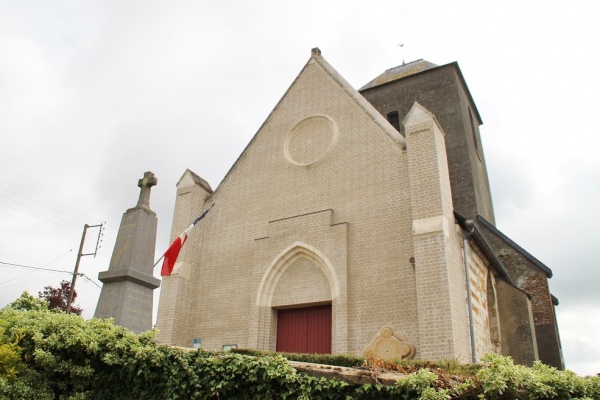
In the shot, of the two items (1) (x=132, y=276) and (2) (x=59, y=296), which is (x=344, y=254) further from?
(2) (x=59, y=296)

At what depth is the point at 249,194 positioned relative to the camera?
14.7 metres

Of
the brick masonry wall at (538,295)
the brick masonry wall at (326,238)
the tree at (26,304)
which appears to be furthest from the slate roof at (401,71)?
the tree at (26,304)

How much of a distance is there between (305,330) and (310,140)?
18.6 ft

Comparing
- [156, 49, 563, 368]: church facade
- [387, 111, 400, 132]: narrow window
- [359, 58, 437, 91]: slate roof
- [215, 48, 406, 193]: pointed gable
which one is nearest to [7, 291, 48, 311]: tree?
[156, 49, 563, 368]: church facade

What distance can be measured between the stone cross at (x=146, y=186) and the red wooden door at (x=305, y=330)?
460 cm

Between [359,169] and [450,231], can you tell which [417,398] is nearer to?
[450,231]

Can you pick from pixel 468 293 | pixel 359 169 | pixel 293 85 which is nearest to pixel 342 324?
pixel 468 293

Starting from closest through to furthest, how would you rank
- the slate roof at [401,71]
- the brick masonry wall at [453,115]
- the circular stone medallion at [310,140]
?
the circular stone medallion at [310,140] → the brick masonry wall at [453,115] → the slate roof at [401,71]

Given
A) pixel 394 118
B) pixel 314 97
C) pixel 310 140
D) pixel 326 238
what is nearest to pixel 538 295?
pixel 326 238

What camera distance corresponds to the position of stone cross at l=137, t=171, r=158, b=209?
11.4 metres

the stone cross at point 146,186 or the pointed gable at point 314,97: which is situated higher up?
the pointed gable at point 314,97

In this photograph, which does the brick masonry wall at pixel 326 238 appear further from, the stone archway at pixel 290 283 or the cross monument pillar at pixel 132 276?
the cross monument pillar at pixel 132 276

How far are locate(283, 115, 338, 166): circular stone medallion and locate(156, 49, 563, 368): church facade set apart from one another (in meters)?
0.04

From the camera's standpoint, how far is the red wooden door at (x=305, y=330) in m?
12.0
